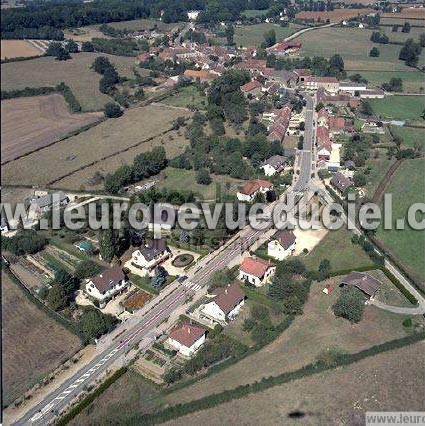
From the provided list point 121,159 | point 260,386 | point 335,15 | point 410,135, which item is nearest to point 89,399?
point 260,386

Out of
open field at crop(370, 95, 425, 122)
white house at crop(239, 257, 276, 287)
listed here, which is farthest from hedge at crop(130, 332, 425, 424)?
open field at crop(370, 95, 425, 122)

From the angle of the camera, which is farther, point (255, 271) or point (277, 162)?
point (277, 162)

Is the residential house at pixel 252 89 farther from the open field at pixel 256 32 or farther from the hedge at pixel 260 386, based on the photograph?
the hedge at pixel 260 386

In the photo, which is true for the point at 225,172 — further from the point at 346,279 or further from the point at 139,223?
the point at 346,279

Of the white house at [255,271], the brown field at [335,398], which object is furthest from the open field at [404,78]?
the brown field at [335,398]

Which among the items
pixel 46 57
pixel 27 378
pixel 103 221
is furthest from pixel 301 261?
pixel 46 57

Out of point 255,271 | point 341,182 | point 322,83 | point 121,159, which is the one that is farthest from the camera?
point 322,83

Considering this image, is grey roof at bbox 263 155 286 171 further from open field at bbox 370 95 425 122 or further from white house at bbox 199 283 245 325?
open field at bbox 370 95 425 122

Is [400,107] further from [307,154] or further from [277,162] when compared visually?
[277,162]
